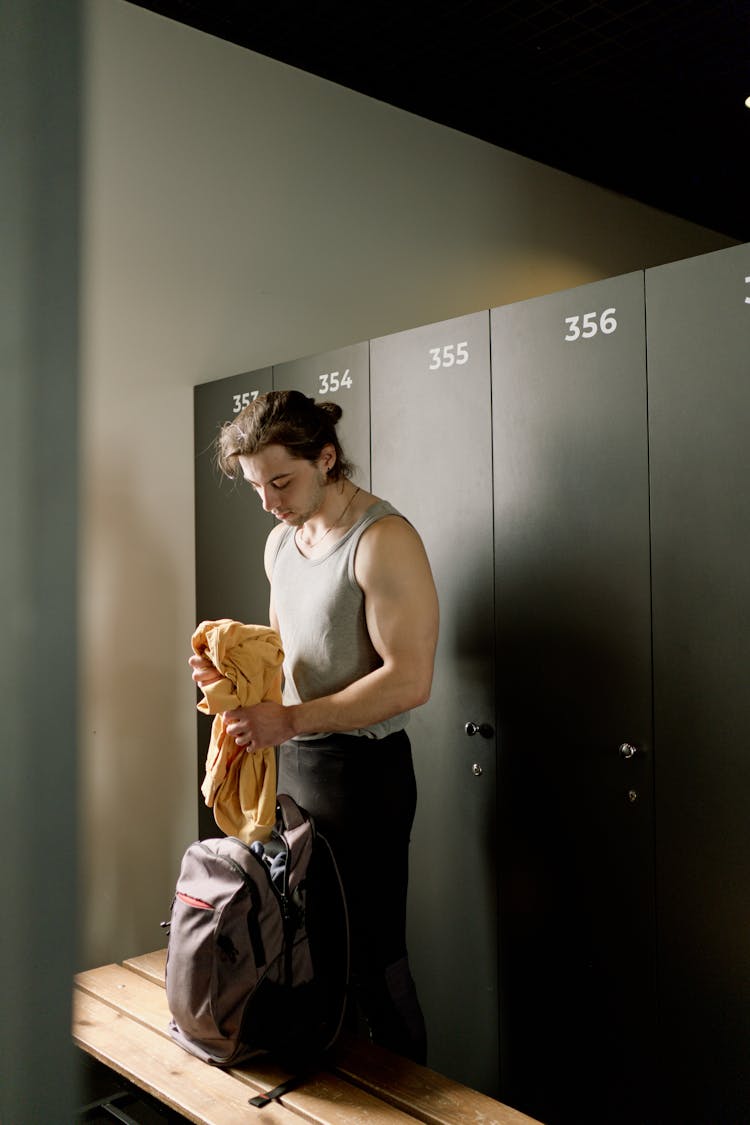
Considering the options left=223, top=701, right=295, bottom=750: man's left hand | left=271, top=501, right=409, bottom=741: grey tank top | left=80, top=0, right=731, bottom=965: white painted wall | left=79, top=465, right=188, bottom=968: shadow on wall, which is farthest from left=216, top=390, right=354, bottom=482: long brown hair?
left=79, top=465, right=188, bottom=968: shadow on wall

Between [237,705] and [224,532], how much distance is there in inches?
44.2

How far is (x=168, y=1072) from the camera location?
175cm

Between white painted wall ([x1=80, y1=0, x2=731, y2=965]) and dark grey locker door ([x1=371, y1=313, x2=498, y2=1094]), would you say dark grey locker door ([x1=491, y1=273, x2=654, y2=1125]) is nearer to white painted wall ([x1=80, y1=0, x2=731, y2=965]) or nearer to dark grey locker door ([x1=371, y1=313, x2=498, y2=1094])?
dark grey locker door ([x1=371, y1=313, x2=498, y2=1094])

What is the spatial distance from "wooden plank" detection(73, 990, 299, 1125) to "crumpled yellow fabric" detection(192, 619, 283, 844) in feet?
1.35

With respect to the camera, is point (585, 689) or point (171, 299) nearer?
point (585, 689)

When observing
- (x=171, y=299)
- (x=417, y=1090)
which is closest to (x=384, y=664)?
(x=417, y=1090)

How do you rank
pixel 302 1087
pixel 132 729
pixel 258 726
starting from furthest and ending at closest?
pixel 132 729 < pixel 258 726 < pixel 302 1087

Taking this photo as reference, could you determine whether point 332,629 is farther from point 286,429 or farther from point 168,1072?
point 168,1072

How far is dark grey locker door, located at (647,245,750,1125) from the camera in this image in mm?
1770

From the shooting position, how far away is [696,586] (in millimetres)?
1828

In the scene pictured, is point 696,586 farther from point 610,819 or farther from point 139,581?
point 139,581

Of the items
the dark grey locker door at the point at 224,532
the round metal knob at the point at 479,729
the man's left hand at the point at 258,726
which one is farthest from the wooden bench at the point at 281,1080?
the dark grey locker door at the point at 224,532

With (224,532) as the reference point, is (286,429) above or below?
above

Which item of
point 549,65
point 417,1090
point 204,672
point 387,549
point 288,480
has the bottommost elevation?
point 417,1090
